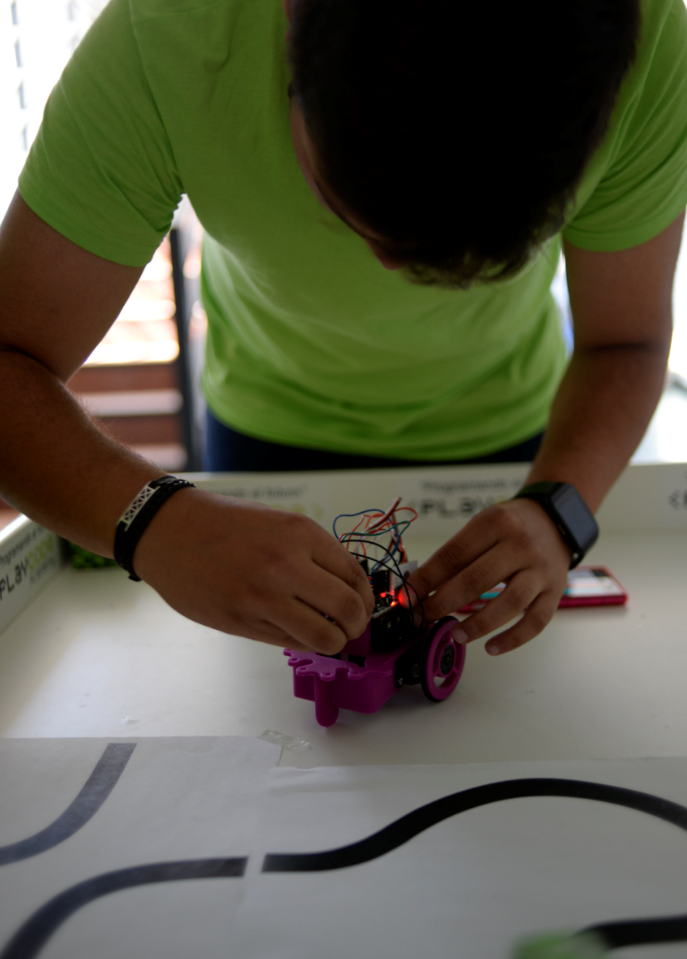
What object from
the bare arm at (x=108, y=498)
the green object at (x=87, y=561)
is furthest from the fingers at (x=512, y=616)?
the green object at (x=87, y=561)

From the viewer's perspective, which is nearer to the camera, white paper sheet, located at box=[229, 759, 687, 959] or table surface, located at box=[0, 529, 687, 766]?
white paper sheet, located at box=[229, 759, 687, 959]

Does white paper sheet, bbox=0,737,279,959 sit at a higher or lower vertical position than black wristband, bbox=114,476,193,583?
lower

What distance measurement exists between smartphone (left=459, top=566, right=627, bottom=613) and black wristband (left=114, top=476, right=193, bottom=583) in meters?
0.38

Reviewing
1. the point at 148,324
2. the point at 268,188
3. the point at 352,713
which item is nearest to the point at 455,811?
the point at 352,713

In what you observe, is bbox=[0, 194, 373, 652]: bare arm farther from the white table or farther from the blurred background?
the blurred background

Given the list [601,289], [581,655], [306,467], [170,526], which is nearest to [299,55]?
[170,526]

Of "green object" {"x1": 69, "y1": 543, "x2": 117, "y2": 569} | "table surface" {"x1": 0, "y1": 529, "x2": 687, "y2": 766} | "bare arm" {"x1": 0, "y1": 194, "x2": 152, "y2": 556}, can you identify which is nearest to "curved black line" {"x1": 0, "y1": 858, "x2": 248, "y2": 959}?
"table surface" {"x1": 0, "y1": 529, "x2": 687, "y2": 766}

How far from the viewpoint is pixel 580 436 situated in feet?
2.79

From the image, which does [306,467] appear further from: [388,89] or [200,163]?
[388,89]

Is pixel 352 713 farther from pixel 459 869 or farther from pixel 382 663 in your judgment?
pixel 459 869

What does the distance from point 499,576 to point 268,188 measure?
41cm

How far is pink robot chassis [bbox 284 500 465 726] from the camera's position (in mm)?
673

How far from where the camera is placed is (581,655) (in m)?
0.79

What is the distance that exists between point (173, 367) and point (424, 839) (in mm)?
2694
